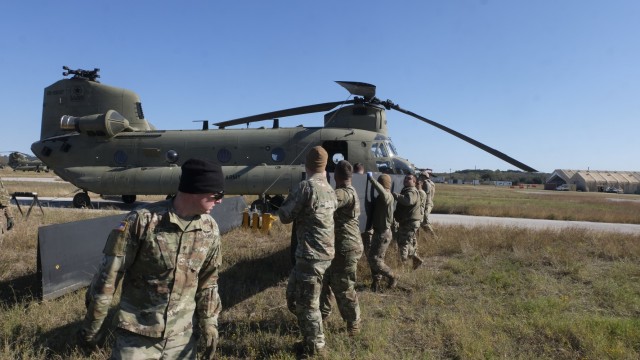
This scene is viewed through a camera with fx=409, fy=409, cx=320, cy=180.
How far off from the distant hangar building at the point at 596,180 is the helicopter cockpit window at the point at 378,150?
8327 centimetres

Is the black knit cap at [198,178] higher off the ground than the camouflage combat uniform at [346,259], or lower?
higher

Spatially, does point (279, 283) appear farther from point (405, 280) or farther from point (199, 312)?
point (199, 312)

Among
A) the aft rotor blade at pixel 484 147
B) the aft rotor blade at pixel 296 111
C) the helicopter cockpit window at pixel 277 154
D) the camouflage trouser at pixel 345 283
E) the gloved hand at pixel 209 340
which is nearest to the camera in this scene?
the gloved hand at pixel 209 340

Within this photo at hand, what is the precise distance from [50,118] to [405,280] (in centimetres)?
1595

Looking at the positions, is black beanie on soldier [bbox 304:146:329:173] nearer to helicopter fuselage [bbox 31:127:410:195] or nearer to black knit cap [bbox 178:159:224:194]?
black knit cap [bbox 178:159:224:194]

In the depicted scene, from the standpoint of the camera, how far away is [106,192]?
48.1 feet

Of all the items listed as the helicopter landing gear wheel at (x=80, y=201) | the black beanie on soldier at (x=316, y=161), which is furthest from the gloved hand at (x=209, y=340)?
the helicopter landing gear wheel at (x=80, y=201)

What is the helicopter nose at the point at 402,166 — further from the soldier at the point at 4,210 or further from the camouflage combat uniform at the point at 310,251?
the soldier at the point at 4,210

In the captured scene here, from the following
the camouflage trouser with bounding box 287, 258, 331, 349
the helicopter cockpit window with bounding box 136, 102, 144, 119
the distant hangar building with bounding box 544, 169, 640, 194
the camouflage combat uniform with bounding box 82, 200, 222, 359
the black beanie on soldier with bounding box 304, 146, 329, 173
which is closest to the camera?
the camouflage combat uniform with bounding box 82, 200, 222, 359

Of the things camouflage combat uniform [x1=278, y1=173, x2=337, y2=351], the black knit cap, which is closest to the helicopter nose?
camouflage combat uniform [x1=278, y1=173, x2=337, y2=351]

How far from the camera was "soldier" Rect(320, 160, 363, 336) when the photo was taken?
14.8 ft

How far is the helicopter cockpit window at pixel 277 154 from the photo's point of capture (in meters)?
13.8

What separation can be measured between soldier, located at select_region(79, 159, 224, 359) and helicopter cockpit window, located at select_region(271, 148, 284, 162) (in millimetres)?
11293

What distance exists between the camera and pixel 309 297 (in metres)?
3.94
